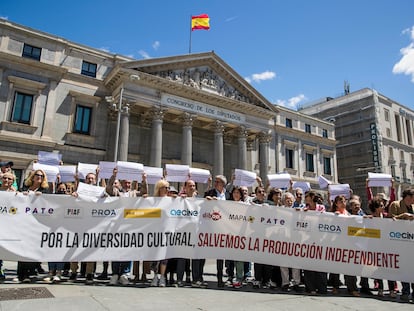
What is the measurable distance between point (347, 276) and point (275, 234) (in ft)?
5.69

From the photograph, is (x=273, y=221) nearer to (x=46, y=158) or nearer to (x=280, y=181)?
(x=280, y=181)

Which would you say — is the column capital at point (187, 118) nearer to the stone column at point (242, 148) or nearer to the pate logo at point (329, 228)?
the stone column at point (242, 148)

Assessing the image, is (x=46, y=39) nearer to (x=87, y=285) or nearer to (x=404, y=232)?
(x=87, y=285)

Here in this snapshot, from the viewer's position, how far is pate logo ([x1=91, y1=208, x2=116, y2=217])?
6504 millimetres

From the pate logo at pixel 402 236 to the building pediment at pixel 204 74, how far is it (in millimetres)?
21629

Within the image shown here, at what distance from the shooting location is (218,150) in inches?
1088

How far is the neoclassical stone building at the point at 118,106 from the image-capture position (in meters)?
22.1

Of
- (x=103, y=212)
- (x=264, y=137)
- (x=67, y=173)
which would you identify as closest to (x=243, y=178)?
(x=103, y=212)

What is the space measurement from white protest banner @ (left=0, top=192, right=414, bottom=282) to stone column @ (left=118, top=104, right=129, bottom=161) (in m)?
16.7

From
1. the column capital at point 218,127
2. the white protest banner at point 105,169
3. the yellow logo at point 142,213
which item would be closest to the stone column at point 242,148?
the column capital at point 218,127

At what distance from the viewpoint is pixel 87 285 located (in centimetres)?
605

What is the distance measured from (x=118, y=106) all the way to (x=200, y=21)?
12238 millimetres

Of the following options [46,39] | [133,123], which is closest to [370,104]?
[133,123]

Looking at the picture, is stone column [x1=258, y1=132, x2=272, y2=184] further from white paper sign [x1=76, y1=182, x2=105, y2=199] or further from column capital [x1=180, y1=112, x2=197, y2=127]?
white paper sign [x1=76, y1=182, x2=105, y2=199]
